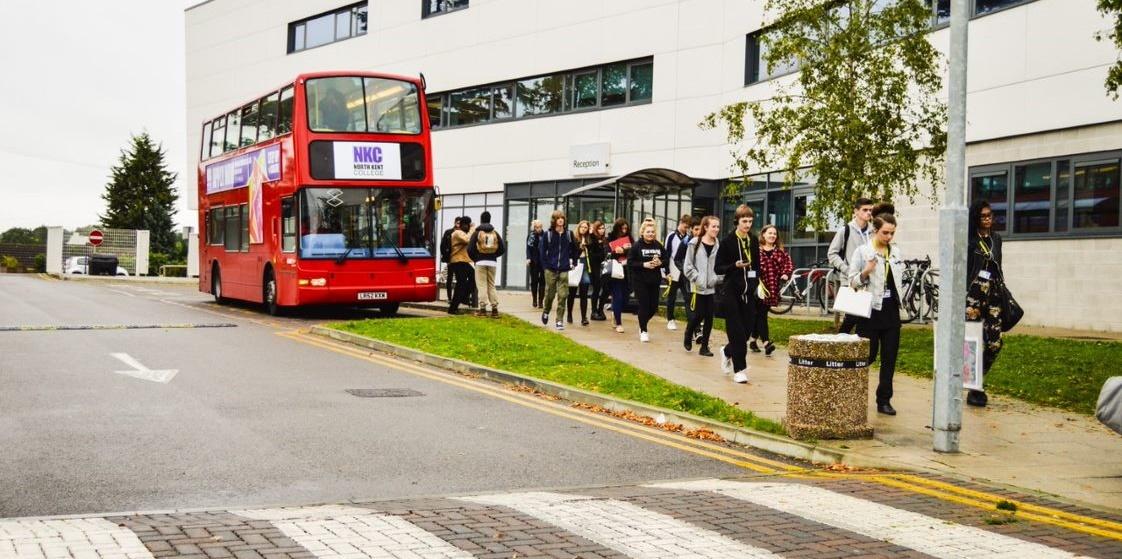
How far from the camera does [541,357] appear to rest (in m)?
14.5

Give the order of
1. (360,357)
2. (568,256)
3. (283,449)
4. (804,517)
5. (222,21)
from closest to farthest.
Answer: (804,517), (283,449), (360,357), (568,256), (222,21)

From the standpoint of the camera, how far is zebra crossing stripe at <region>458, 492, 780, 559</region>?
5383mm

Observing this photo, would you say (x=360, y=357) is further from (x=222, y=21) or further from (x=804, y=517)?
(x=222, y=21)

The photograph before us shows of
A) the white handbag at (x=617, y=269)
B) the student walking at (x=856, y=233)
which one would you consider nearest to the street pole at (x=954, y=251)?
the student walking at (x=856, y=233)

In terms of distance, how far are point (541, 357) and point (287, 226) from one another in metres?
8.86

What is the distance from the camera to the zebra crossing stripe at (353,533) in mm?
5223

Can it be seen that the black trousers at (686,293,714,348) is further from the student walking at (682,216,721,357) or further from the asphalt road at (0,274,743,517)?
the asphalt road at (0,274,743,517)

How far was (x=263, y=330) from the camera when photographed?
63.4 ft

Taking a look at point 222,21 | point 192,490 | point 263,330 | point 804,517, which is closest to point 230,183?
point 263,330

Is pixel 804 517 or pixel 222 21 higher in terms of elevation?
pixel 222 21

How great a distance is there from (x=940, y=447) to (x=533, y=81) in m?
28.9

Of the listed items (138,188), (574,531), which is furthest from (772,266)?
(138,188)

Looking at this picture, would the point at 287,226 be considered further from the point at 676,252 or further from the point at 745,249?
the point at 745,249

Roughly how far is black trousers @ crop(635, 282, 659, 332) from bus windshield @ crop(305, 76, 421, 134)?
687 centimetres
